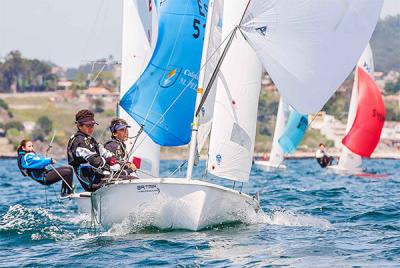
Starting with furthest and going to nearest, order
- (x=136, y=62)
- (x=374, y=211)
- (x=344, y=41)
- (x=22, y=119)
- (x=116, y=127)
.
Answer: (x=22, y=119) → (x=136, y=62) → (x=374, y=211) → (x=116, y=127) → (x=344, y=41)

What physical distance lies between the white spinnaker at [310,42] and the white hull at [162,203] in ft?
5.14

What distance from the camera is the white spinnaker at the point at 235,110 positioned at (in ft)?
42.9

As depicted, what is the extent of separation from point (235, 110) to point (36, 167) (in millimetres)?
2851

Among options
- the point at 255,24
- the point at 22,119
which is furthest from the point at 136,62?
the point at 22,119

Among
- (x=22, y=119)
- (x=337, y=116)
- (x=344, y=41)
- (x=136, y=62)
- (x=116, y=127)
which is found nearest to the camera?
(x=344, y=41)

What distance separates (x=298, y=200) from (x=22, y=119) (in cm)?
10961

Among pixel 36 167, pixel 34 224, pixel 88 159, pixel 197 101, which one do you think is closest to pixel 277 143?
pixel 34 224

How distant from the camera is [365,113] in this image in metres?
31.3

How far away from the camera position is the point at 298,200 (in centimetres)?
1869

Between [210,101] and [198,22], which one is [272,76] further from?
[198,22]

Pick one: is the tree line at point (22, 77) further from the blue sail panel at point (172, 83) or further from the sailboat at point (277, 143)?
the blue sail panel at point (172, 83)

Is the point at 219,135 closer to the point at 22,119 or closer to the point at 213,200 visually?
the point at 213,200

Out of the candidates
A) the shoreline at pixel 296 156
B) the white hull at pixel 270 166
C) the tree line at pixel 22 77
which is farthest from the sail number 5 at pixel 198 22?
the tree line at pixel 22 77

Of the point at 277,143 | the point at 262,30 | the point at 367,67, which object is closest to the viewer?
the point at 262,30
